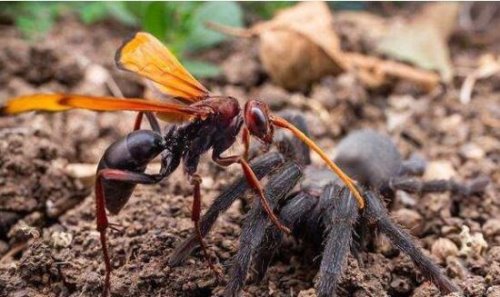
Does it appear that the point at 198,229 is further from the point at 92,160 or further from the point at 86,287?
the point at 92,160

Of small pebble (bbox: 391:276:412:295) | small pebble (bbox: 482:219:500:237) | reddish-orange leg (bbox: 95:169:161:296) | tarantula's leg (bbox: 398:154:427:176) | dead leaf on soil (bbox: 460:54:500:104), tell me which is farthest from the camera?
dead leaf on soil (bbox: 460:54:500:104)

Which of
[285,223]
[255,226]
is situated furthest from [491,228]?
[255,226]

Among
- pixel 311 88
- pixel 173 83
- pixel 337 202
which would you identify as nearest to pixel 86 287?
pixel 173 83

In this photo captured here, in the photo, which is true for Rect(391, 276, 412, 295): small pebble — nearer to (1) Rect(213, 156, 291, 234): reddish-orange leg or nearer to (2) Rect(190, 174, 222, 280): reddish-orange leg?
(1) Rect(213, 156, 291, 234): reddish-orange leg

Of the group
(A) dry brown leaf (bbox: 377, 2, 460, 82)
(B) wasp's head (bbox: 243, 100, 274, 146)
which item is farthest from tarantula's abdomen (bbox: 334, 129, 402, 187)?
(A) dry brown leaf (bbox: 377, 2, 460, 82)

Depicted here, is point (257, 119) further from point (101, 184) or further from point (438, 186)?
point (438, 186)

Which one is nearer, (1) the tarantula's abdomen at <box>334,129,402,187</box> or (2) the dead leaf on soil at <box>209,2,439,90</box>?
(1) the tarantula's abdomen at <box>334,129,402,187</box>
